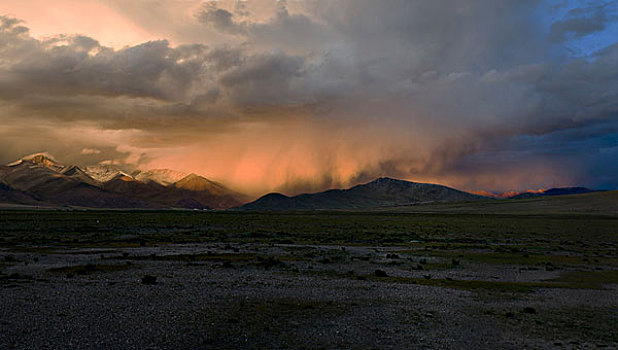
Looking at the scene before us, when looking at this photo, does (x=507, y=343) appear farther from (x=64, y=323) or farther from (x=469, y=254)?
(x=469, y=254)

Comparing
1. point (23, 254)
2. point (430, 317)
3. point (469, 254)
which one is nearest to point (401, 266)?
point (469, 254)

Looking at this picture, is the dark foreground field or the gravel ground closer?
the gravel ground

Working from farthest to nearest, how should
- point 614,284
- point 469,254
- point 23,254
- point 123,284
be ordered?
1. point 469,254
2. point 23,254
3. point 614,284
4. point 123,284

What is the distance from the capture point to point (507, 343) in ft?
53.2

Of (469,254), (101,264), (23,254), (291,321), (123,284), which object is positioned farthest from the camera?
(469,254)

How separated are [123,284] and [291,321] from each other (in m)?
11.7

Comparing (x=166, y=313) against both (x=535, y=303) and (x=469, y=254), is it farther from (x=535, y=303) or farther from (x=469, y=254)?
(x=469, y=254)

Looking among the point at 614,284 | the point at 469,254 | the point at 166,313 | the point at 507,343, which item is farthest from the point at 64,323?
the point at 469,254

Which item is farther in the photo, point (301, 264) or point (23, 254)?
point (23, 254)

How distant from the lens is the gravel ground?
15406 mm

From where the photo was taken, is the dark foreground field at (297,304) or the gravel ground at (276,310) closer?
the gravel ground at (276,310)

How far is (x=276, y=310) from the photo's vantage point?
65.1 feet

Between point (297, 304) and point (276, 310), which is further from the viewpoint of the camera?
point (297, 304)

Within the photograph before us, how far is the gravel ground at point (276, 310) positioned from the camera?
15406 mm
